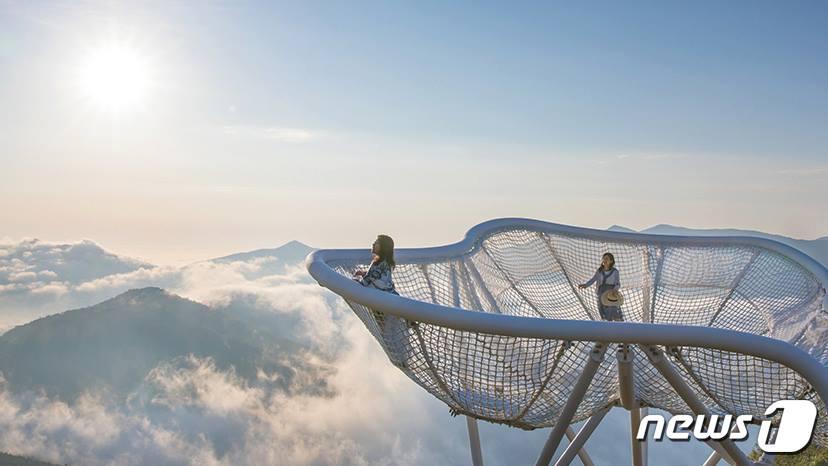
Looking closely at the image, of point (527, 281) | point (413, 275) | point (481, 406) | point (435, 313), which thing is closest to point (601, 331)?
point (435, 313)

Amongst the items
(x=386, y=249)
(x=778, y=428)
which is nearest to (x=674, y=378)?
(x=778, y=428)

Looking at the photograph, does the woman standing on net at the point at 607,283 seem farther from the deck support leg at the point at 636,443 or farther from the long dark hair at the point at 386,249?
the long dark hair at the point at 386,249

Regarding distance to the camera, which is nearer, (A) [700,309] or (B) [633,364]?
(B) [633,364]

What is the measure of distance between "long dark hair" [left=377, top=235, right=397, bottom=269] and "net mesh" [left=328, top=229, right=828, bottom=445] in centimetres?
49

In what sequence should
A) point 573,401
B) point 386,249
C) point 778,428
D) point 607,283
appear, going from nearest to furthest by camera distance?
point 573,401, point 778,428, point 386,249, point 607,283

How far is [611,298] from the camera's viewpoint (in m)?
9.18

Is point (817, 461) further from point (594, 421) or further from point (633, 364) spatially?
point (633, 364)

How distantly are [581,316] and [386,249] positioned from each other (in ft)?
15.0

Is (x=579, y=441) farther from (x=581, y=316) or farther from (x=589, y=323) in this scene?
(x=581, y=316)

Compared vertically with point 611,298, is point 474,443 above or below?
below

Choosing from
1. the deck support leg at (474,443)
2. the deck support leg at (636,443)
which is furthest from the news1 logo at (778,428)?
the deck support leg at (474,443)

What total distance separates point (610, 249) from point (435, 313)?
6985 mm

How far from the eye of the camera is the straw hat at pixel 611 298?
9.16 metres

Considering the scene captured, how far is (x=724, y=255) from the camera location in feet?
35.4
